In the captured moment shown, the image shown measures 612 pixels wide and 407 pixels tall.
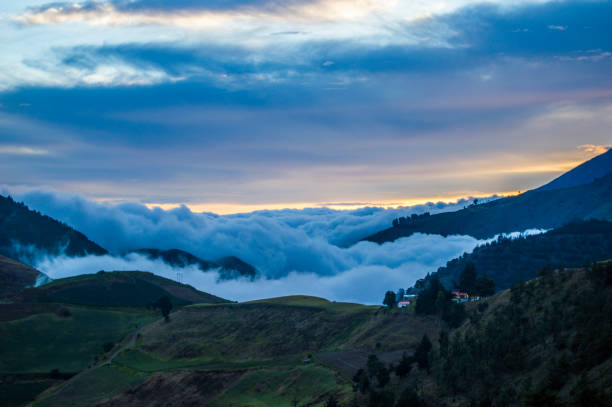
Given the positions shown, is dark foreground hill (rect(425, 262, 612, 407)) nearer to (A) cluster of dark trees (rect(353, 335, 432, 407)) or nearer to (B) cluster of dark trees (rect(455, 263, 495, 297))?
(A) cluster of dark trees (rect(353, 335, 432, 407))

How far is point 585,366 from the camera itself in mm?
44750

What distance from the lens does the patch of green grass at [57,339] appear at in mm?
151250

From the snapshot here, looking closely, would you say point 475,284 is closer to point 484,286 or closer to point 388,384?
point 484,286

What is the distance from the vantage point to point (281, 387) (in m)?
91.6

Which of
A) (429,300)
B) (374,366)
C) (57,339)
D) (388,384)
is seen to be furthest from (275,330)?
(388,384)

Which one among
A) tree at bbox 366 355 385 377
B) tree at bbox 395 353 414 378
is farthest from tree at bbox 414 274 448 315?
tree at bbox 395 353 414 378

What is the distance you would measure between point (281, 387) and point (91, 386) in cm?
5486

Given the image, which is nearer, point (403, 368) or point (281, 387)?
point (403, 368)

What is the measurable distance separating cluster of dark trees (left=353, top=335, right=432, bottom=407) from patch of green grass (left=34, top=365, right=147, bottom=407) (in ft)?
209

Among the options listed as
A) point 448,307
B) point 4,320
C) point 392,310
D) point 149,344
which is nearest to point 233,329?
point 149,344

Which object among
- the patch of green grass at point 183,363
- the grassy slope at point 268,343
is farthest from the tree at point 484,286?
the patch of green grass at point 183,363

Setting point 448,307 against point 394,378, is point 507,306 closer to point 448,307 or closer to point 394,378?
point 394,378

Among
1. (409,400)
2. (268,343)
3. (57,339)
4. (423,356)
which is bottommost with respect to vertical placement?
(268,343)

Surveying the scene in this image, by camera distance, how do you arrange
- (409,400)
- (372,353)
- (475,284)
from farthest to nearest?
(475,284) < (372,353) < (409,400)
